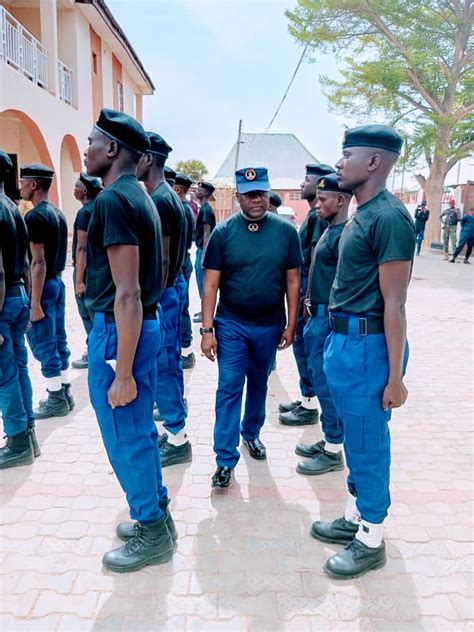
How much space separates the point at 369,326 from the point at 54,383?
3.03m

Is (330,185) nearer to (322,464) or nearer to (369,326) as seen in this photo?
(369,326)

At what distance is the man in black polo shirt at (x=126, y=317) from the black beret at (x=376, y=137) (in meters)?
0.95

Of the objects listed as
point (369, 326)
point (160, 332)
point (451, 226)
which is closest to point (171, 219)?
point (160, 332)

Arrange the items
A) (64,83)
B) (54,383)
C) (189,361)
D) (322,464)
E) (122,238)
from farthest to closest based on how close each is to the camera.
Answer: (64,83), (189,361), (54,383), (322,464), (122,238)

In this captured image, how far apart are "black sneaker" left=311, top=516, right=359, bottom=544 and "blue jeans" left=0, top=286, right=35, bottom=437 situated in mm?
2076

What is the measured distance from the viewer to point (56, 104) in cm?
1220

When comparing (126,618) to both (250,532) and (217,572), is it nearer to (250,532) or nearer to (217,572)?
(217,572)

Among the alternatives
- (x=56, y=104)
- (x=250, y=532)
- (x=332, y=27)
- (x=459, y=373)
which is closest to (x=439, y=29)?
(x=332, y=27)

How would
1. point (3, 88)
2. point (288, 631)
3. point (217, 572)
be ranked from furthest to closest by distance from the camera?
point (3, 88) → point (217, 572) → point (288, 631)

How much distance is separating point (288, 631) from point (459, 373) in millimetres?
Answer: 4425

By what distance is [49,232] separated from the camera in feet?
13.5

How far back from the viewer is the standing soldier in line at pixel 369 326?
85.1 inches

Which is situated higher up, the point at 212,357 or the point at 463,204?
the point at 463,204

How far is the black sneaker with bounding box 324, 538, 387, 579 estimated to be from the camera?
2.41m
